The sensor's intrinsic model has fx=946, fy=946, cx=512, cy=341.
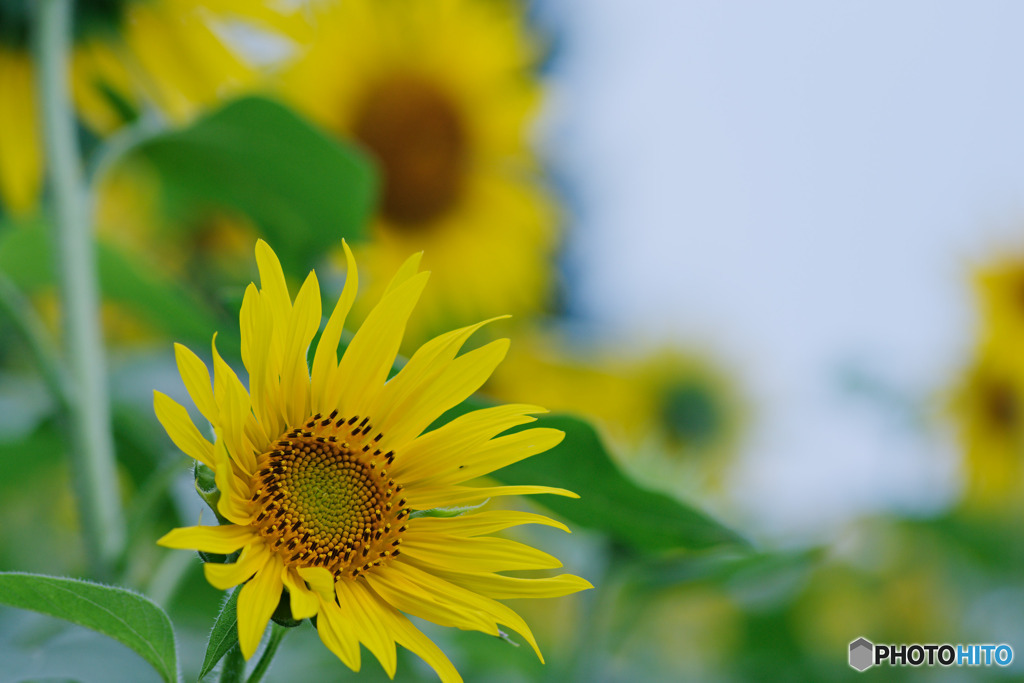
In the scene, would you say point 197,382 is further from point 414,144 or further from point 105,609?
point 414,144

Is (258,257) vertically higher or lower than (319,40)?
lower

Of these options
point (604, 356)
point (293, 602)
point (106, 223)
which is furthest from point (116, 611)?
point (604, 356)

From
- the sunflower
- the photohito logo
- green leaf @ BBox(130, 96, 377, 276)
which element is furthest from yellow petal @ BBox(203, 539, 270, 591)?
the photohito logo

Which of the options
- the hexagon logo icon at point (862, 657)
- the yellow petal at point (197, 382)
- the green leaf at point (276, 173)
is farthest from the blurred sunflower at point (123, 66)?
the hexagon logo icon at point (862, 657)

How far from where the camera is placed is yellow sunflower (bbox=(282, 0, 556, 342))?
1263mm

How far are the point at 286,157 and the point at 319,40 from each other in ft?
1.57

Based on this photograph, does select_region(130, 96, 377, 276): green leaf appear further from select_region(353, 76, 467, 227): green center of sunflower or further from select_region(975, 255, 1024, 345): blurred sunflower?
select_region(975, 255, 1024, 345): blurred sunflower

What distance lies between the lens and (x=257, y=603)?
37cm

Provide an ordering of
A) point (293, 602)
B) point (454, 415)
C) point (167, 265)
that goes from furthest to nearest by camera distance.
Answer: point (167, 265) < point (454, 415) < point (293, 602)

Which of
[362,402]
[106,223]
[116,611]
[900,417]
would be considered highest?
[900,417]

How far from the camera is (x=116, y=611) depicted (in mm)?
408

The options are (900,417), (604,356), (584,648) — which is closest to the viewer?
(584,648)

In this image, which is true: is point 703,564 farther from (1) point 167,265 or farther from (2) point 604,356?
(1) point 167,265

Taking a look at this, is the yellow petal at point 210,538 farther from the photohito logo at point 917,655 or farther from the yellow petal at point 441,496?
the photohito logo at point 917,655
